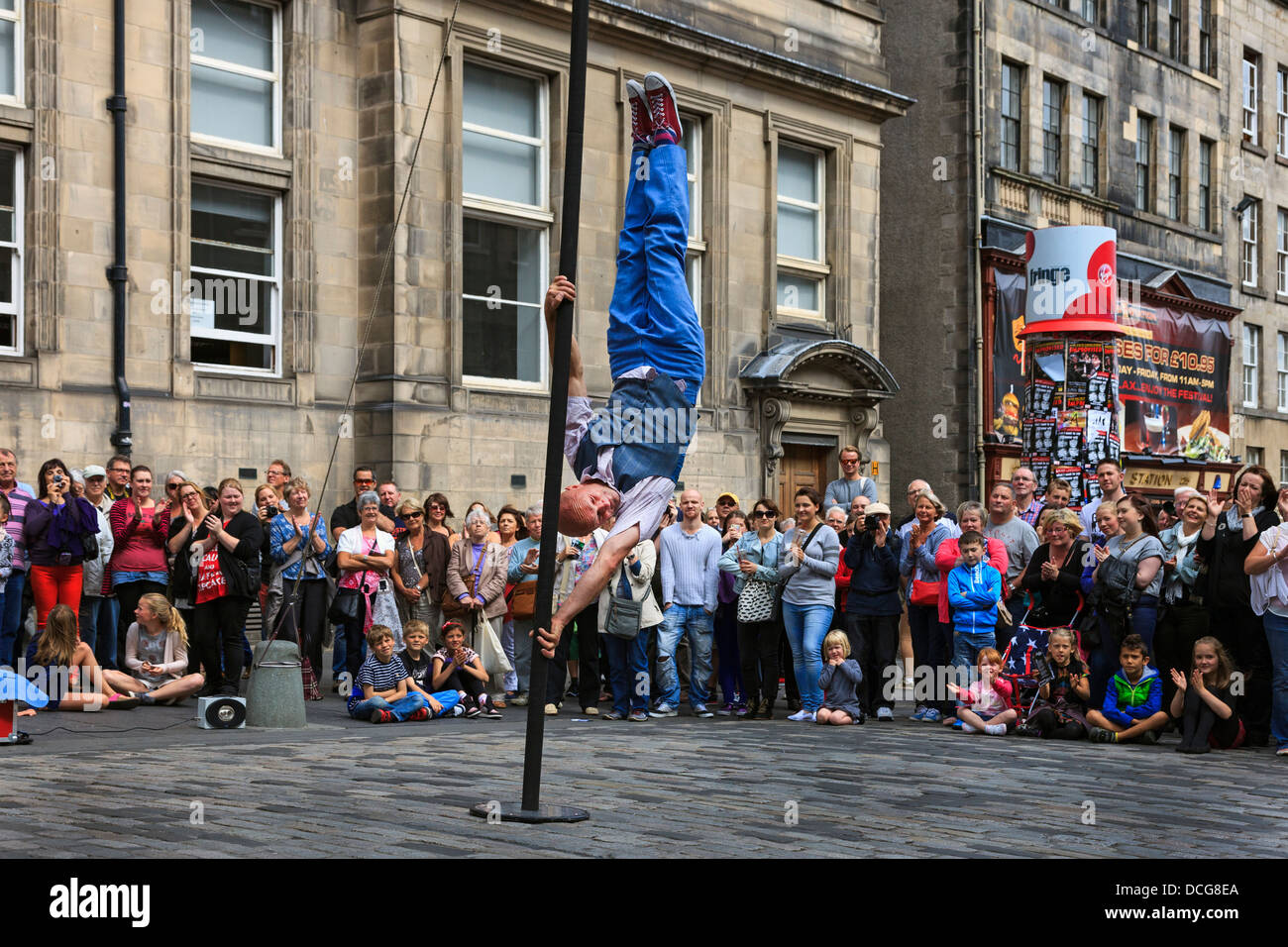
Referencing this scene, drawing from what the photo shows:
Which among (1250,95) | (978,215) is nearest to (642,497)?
(978,215)

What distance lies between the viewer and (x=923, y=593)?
1412 cm

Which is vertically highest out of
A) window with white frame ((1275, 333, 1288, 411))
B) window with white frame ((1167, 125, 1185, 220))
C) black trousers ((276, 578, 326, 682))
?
window with white frame ((1167, 125, 1185, 220))

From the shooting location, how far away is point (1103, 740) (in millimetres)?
12641

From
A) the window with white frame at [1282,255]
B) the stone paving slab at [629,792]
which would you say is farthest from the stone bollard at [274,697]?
the window with white frame at [1282,255]

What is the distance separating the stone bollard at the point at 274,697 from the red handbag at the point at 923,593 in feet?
17.6

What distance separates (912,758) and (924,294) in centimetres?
2043

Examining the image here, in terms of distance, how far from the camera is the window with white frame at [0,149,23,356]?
16.8 m

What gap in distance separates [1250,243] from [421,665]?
32.0m

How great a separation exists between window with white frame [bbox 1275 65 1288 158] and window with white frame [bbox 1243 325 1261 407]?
5.21 metres

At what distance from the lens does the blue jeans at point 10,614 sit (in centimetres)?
1320

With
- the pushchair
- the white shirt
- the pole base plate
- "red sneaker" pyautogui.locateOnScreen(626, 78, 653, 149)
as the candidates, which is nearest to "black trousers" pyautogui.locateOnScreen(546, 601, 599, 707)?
the pushchair

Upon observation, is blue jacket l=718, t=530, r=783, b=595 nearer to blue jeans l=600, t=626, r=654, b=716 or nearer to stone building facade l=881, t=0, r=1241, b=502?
blue jeans l=600, t=626, r=654, b=716
